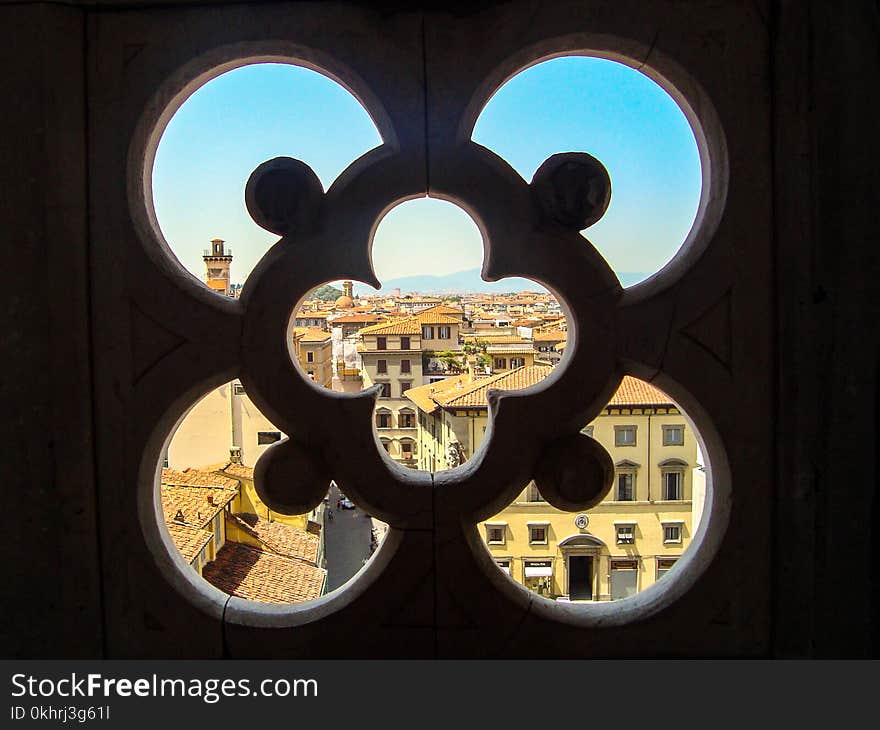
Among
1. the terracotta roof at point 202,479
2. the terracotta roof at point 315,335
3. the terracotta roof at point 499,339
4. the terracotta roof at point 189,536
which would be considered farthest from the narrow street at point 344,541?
the terracotta roof at point 499,339

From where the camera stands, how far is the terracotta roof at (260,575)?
18.5ft

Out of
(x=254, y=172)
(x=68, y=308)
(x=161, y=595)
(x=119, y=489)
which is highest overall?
(x=254, y=172)

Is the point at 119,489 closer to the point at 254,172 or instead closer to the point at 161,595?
the point at 161,595

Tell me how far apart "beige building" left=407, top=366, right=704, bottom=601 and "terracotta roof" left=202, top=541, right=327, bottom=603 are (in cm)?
170

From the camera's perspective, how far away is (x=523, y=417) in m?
1.04

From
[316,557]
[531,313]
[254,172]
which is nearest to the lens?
Result: [254,172]

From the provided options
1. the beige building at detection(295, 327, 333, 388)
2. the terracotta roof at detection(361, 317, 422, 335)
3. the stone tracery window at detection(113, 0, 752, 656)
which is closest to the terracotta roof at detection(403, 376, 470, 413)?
the terracotta roof at detection(361, 317, 422, 335)

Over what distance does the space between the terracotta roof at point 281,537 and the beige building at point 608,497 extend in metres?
1.93

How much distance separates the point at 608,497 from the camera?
423cm

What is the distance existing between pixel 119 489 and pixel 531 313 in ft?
20.7

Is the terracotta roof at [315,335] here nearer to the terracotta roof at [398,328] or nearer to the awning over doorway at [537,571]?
the terracotta roof at [398,328]

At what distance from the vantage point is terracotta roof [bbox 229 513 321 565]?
688 centimetres

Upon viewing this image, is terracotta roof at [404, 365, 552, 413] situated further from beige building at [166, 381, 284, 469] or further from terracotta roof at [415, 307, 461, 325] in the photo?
beige building at [166, 381, 284, 469]
